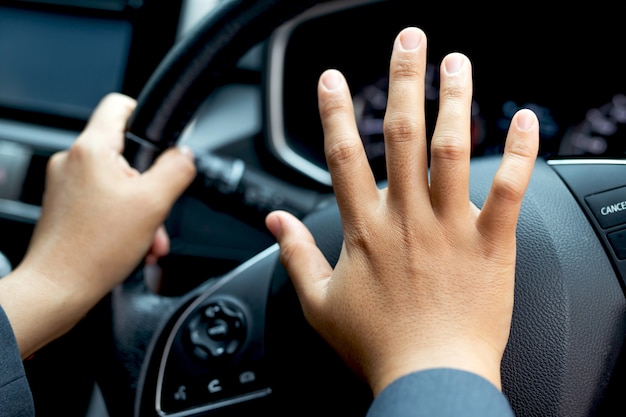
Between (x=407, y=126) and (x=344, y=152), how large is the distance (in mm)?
53

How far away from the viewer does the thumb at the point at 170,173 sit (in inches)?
26.1

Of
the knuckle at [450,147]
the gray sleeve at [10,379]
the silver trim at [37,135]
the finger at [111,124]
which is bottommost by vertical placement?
the gray sleeve at [10,379]

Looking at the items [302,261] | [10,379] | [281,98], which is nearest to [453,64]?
[302,261]

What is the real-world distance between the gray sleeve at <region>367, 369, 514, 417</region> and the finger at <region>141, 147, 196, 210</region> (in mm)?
331

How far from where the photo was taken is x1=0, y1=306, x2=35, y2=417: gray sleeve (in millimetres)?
519

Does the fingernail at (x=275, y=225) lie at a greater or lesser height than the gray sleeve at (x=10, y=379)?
greater

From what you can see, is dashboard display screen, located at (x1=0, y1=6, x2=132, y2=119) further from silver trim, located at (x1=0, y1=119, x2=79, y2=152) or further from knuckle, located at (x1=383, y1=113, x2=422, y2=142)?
knuckle, located at (x1=383, y1=113, x2=422, y2=142)

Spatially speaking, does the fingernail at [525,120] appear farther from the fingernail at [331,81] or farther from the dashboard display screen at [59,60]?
the dashboard display screen at [59,60]

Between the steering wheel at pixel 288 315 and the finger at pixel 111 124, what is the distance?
0.14 ft

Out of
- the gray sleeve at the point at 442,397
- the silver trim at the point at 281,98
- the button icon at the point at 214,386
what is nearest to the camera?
the gray sleeve at the point at 442,397

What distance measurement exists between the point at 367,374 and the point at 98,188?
0.33 meters

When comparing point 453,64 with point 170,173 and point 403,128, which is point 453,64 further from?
point 170,173

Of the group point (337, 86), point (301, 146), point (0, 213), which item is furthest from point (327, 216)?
point (0, 213)

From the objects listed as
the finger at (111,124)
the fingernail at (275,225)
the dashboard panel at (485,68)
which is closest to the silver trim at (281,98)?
the dashboard panel at (485,68)
